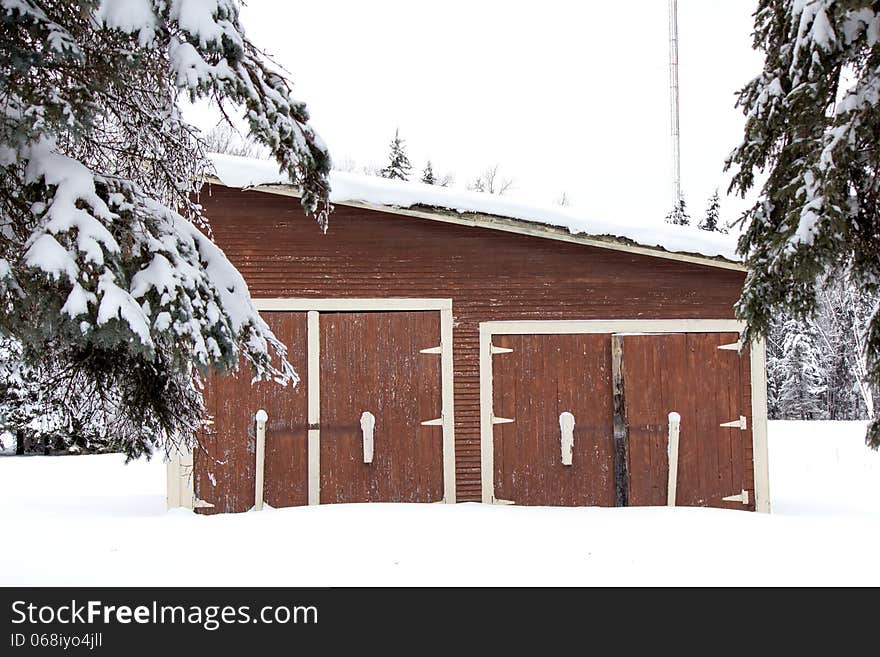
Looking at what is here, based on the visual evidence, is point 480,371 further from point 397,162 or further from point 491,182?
point 491,182

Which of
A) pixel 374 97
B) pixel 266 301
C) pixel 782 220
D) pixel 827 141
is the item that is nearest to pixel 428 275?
pixel 266 301

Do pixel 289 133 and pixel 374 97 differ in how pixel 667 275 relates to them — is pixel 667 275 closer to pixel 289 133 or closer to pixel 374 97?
pixel 289 133

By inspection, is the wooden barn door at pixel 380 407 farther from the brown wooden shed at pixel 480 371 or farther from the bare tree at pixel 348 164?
the bare tree at pixel 348 164

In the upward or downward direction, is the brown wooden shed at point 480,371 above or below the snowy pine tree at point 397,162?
below

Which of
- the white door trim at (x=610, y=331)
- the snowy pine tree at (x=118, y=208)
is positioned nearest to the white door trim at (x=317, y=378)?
the white door trim at (x=610, y=331)

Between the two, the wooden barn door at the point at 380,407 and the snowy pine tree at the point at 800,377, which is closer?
the wooden barn door at the point at 380,407

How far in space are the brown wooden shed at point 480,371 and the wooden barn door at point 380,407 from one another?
1cm

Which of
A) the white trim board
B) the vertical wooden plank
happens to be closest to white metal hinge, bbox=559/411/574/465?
the vertical wooden plank

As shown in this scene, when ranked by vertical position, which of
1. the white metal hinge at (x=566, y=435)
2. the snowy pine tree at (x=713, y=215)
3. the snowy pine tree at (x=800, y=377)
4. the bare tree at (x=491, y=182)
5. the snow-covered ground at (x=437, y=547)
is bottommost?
the snow-covered ground at (x=437, y=547)

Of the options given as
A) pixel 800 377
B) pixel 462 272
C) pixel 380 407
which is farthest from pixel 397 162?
pixel 380 407

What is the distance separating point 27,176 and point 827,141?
14.9 feet

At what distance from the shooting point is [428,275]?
917 centimetres

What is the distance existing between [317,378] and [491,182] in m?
37.2

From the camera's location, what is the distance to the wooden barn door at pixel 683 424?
30.1 feet
